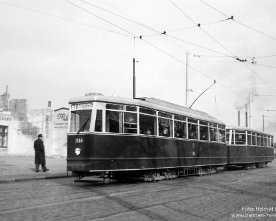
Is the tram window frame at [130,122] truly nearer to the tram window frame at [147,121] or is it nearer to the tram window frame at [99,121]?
the tram window frame at [147,121]

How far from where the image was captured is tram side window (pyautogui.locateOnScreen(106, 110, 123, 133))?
1374 cm

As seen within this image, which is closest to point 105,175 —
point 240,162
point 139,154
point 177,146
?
point 139,154

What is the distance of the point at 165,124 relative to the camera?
1652 centimetres

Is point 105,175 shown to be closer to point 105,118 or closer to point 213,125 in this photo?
point 105,118

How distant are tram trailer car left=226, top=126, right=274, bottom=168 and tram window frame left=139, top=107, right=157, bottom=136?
465 inches

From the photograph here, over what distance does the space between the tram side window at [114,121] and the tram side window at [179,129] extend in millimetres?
3891

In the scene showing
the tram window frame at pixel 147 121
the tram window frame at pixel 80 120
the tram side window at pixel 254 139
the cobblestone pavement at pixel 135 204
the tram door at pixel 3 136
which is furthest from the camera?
the tram door at pixel 3 136

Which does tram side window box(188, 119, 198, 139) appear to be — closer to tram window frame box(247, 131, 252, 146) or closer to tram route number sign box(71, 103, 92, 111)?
tram route number sign box(71, 103, 92, 111)

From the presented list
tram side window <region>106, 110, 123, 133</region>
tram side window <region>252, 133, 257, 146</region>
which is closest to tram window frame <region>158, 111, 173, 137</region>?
tram side window <region>106, 110, 123, 133</region>

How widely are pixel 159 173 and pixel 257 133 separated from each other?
53.8 ft

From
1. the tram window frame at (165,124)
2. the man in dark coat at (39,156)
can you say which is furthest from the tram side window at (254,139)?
the man in dark coat at (39,156)

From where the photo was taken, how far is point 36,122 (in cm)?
3297

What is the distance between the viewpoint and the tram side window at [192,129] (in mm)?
18781

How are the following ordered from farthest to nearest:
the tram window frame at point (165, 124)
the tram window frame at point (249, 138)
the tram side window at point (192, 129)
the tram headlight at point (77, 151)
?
the tram window frame at point (249, 138) < the tram side window at point (192, 129) < the tram window frame at point (165, 124) < the tram headlight at point (77, 151)
